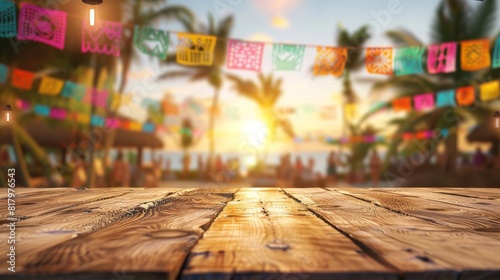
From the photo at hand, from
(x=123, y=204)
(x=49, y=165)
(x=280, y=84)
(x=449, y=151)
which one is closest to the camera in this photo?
(x=123, y=204)

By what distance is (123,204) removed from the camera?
5.60 feet

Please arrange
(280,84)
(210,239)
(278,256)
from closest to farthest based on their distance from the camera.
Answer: (278,256)
(210,239)
(280,84)

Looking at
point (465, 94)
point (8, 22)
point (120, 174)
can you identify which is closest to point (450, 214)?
point (8, 22)

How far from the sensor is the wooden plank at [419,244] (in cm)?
76

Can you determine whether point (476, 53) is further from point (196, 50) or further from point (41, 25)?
point (41, 25)

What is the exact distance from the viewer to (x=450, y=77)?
15812mm

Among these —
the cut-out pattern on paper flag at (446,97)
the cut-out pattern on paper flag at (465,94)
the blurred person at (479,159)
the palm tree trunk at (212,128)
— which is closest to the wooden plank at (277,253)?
the cut-out pattern on paper flag at (465,94)

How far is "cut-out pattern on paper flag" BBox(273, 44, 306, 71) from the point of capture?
839cm

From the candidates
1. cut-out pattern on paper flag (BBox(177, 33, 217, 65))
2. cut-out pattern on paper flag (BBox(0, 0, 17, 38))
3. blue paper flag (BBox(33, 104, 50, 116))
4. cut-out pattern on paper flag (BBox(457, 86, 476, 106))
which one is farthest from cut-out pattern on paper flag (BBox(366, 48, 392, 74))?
blue paper flag (BBox(33, 104, 50, 116))

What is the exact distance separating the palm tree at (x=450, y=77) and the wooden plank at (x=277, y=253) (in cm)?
1579

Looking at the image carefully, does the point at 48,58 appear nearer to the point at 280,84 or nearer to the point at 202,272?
the point at 202,272

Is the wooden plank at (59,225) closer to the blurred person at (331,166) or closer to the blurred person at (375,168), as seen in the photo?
the blurred person at (331,166)

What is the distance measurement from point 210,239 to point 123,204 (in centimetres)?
82

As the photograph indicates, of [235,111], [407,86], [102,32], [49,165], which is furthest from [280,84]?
[102,32]
